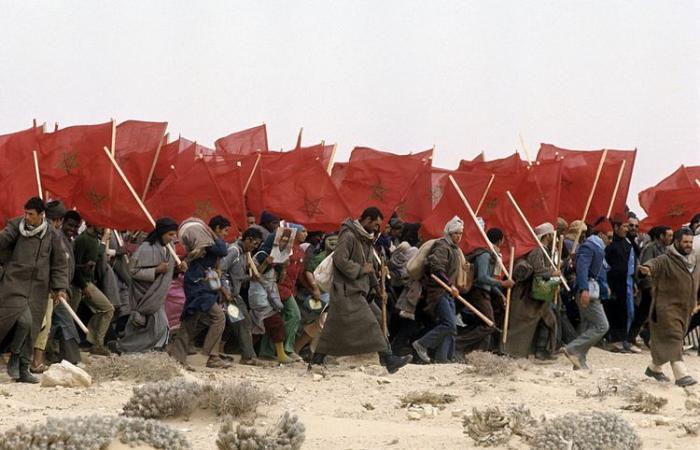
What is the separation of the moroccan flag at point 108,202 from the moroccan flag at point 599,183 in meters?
6.35

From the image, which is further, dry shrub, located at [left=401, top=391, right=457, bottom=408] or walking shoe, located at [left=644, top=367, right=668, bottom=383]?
walking shoe, located at [left=644, top=367, right=668, bottom=383]

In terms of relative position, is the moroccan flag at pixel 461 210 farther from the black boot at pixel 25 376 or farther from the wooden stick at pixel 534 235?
the black boot at pixel 25 376

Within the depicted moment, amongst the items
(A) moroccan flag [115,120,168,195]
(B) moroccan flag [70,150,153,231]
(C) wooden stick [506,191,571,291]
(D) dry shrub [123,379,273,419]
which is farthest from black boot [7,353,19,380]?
(C) wooden stick [506,191,571,291]

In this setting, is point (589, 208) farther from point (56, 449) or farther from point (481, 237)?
point (56, 449)

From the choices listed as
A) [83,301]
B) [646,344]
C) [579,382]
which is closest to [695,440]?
[579,382]

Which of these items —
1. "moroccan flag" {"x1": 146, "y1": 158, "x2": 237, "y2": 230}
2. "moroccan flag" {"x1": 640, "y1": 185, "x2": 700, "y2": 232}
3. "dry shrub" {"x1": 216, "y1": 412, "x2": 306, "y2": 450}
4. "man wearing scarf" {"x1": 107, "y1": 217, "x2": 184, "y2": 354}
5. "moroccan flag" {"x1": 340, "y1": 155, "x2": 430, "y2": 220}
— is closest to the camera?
"dry shrub" {"x1": 216, "y1": 412, "x2": 306, "y2": 450}

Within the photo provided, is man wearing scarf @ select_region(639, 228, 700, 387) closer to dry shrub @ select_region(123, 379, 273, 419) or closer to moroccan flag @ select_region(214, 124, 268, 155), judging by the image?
dry shrub @ select_region(123, 379, 273, 419)

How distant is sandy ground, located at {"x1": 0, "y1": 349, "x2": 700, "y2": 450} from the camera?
8562 mm

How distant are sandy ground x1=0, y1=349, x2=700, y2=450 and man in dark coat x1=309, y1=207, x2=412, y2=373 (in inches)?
10.9

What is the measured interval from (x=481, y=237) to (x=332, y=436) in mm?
6674

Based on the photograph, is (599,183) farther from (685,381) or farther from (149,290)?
(149,290)

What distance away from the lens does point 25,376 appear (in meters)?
10.6

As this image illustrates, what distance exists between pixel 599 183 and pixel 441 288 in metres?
4.44

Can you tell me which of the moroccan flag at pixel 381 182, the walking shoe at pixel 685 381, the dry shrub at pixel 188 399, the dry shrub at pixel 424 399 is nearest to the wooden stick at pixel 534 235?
the moroccan flag at pixel 381 182
